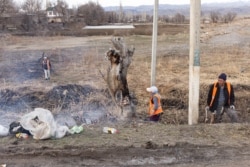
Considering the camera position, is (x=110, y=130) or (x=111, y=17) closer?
(x=110, y=130)

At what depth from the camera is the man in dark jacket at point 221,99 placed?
8.64 meters

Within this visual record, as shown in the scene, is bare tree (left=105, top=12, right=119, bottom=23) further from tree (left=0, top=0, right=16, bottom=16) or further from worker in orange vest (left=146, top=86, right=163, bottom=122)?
worker in orange vest (left=146, top=86, right=163, bottom=122)

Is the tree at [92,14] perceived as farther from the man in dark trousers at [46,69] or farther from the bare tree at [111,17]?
the man in dark trousers at [46,69]

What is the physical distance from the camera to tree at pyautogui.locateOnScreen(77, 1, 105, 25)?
58.7 m

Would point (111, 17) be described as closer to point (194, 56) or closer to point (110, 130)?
point (194, 56)

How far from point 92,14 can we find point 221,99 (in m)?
51.7

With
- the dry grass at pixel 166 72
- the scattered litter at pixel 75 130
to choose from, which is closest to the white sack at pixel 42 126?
the scattered litter at pixel 75 130

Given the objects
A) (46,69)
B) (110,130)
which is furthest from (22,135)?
(46,69)

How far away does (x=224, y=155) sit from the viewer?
5879 millimetres

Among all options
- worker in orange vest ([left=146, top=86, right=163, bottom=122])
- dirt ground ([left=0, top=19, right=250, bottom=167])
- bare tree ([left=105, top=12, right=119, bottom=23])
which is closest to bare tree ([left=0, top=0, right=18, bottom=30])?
bare tree ([left=105, top=12, right=119, bottom=23])

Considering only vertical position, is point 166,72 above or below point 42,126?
below

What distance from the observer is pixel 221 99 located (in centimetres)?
877

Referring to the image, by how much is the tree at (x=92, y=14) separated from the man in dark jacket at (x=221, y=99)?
5004 cm

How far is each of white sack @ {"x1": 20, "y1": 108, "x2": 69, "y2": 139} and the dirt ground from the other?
11 centimetres
